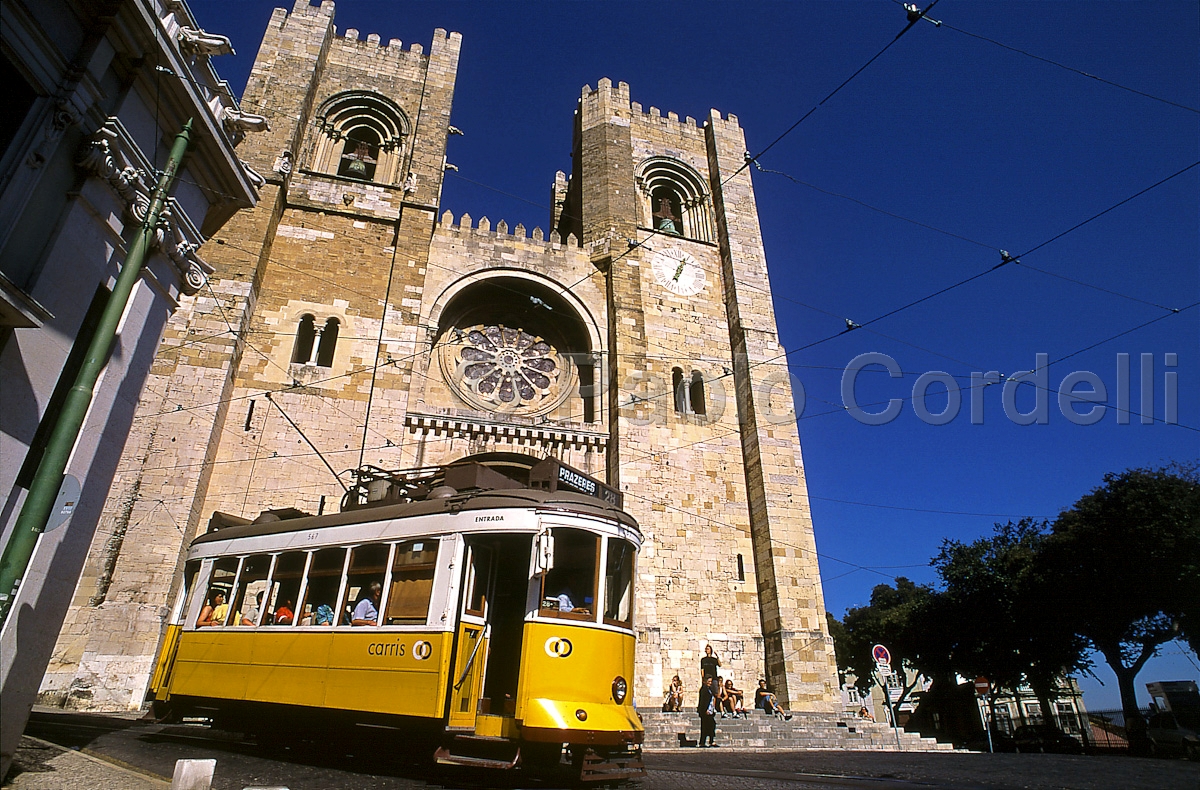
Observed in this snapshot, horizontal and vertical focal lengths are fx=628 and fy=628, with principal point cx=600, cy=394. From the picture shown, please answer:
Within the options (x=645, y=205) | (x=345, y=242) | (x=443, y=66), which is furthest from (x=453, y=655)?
(x=443, y=66)

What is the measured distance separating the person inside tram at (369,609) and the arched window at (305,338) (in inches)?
412

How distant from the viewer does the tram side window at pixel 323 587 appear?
627 centimetres

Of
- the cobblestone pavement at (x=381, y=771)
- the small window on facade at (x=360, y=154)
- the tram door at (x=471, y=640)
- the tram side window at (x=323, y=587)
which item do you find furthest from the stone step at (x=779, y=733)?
the small window on facade at (x=360, y=154)

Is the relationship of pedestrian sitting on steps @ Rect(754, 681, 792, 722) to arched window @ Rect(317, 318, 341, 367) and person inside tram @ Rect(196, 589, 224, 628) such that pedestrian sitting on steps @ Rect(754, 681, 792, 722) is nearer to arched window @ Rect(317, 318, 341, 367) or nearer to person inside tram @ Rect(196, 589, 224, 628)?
person inside tram @ Rect(196, 589, 224, 628)

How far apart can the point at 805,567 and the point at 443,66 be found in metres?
19.2

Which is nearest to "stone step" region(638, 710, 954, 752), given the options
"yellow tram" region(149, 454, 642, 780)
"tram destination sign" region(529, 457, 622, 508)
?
"yellow tram" region(149, 454, 642, 780)

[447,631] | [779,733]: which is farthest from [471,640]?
[779,733]

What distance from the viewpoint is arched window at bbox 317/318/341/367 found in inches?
600

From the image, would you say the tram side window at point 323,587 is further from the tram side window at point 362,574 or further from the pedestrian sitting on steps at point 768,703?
the pedestrian sitting on steps at point 768,703

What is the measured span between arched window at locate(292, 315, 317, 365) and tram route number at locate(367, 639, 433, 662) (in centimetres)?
1096

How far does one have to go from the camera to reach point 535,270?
725 inches

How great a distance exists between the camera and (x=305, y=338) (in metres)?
15.4

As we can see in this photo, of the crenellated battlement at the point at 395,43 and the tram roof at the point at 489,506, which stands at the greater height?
the crenellated battlement at the point at 395,43

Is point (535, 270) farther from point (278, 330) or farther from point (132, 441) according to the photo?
point (132, 441)
